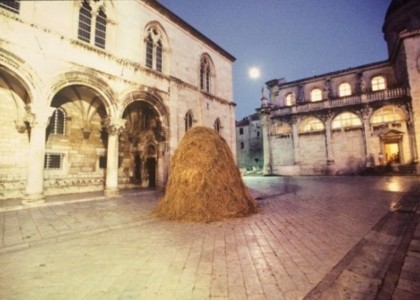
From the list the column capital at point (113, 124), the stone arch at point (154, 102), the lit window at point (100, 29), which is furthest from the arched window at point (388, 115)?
the lit window at point (100, 29)

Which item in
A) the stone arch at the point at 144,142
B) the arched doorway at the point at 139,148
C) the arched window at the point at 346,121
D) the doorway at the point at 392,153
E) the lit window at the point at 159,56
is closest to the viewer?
the stone arch at the point at 144,142

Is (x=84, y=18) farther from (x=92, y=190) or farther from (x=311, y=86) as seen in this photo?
(x=311, y=86)

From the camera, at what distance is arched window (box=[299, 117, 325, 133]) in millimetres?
27994

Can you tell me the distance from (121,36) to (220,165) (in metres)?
10.2

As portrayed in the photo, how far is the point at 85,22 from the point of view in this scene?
1120 cm

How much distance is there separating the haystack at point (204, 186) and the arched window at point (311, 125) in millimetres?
23951

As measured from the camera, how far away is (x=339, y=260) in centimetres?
353

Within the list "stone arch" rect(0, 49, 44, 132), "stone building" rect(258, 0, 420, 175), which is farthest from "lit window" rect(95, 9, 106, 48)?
"stone building" rect(258, 0, 420, 175)

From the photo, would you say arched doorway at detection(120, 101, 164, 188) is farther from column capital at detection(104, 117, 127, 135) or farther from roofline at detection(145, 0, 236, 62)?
roofline at detection(145, 0, 236, 62)

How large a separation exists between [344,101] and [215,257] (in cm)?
2868

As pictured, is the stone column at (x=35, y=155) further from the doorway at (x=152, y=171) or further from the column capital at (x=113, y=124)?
the doorway at (x=152, y=171)

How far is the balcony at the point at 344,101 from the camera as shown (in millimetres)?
23516

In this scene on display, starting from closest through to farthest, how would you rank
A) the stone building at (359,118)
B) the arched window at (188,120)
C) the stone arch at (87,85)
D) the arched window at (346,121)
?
1. the stone arch at (87,85)
2. the arched window at (188,120)
3. the stone building at (359,118)
4. the arched window at (346,121)

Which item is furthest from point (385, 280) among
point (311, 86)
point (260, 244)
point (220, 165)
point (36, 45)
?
point (311, 86)
